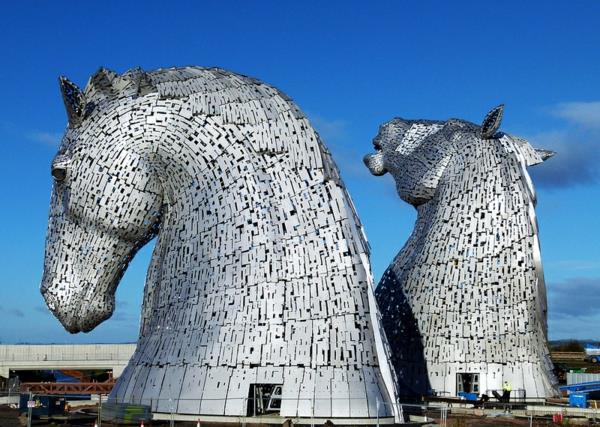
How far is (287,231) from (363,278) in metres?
1.38

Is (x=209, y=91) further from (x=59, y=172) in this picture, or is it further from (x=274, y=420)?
(x=274, y=420)

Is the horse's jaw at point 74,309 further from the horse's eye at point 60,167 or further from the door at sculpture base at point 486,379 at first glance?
the door at sculpture base at point 486,379

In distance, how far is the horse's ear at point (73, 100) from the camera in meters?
15.8

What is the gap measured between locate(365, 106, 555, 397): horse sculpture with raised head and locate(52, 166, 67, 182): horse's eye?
33.1 ft

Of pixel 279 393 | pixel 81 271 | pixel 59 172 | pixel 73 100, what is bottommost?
pixel 279 393

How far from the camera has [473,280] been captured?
22.2 meters

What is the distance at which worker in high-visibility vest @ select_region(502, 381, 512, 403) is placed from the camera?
20656 millimetres

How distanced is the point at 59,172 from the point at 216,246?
3214 mm

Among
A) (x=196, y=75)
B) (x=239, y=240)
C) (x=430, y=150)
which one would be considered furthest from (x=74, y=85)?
(x=430, y=150)

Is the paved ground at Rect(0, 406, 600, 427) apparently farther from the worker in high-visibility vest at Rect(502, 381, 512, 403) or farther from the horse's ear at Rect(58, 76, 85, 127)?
the horse's ear at Rect(58, 76, 85, 127)

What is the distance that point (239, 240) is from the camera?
14664 mm

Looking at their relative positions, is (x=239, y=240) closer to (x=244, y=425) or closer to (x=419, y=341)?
(x=244, y=425)

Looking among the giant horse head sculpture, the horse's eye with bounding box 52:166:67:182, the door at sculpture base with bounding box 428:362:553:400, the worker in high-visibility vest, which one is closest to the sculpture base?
the giant horse head sculpture

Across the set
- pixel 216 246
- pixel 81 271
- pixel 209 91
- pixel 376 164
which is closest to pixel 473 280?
pixel 376 164
